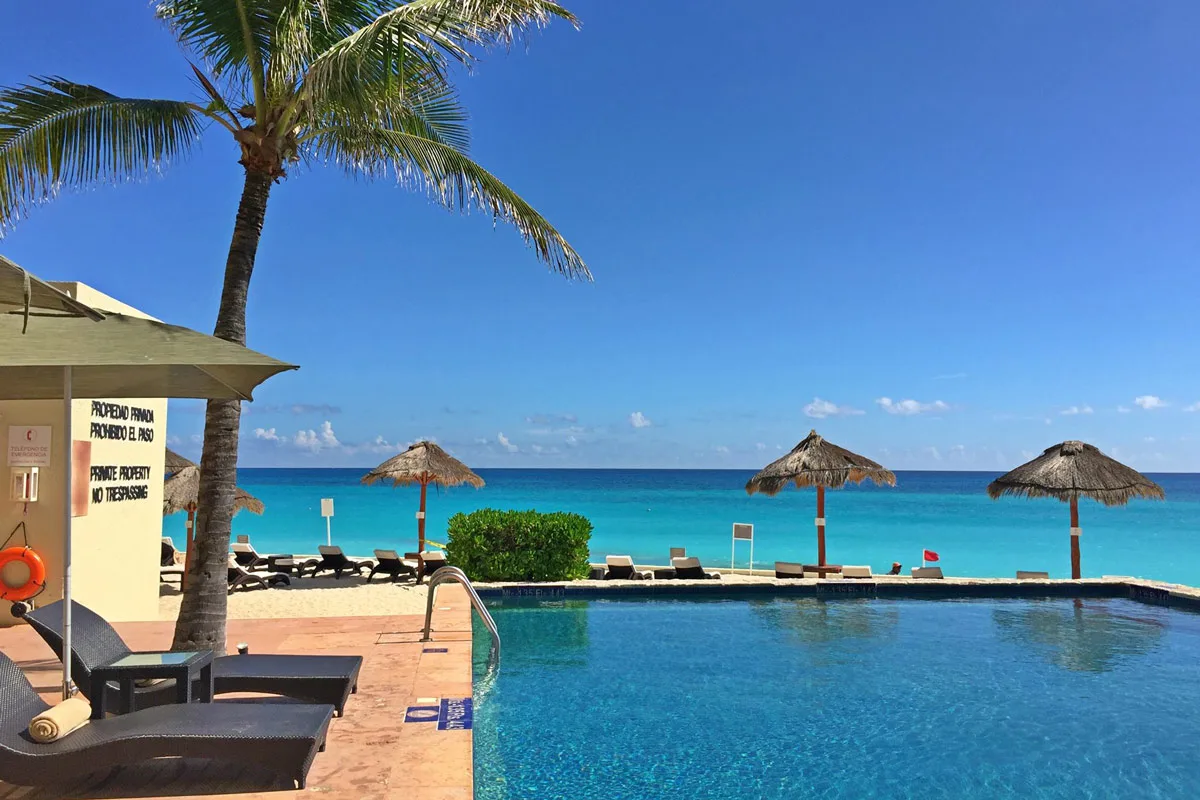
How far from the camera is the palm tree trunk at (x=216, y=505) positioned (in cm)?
575

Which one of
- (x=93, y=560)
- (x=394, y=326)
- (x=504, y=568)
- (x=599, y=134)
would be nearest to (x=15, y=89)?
(x=93, y=560)

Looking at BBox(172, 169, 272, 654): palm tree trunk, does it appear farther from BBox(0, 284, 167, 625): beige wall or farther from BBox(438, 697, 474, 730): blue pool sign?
BBox(0, 284, 167, 625): beige wall

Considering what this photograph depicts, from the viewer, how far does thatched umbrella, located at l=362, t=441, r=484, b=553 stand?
15.1 meters

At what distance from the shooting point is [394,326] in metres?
41.0

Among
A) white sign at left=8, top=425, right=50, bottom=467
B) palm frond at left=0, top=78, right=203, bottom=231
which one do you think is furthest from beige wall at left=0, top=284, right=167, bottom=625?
palm frond at left=0, top=78, right=203, bottom=231

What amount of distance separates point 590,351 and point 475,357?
8.90m

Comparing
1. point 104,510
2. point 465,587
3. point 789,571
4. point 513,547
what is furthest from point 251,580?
point 789,571

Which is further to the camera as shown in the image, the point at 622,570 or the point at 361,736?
the point at 622,570

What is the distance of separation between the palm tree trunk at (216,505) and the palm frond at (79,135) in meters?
1.09

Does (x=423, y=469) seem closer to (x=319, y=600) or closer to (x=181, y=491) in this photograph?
(x=181, y=491)

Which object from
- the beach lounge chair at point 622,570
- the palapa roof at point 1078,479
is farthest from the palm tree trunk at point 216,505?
the palapa roof at point 1078,479

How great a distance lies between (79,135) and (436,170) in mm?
2651

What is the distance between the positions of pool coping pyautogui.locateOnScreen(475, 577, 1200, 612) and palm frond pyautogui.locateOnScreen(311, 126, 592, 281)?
19.1ft

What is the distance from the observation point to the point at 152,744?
3359 mm
